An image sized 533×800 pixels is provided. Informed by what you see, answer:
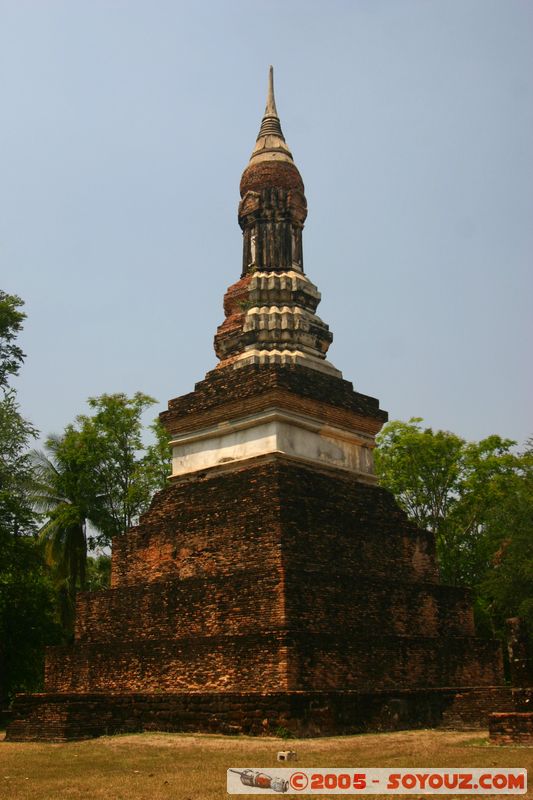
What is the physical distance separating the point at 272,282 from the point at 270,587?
23.6 ft

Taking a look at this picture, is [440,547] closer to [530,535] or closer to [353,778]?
[530,535]

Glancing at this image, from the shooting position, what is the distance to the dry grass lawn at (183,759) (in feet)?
27.8

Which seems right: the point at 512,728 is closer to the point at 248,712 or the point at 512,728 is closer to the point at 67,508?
the point at 248,712

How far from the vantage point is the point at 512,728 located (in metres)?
11.1

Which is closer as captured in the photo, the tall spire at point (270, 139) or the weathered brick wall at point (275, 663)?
the weathered brick wall at point (275, 663)

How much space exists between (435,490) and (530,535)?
32.1ft

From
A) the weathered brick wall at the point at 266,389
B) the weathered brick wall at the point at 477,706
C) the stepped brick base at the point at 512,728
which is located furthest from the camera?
the weathered brick wall at the point at 266,389

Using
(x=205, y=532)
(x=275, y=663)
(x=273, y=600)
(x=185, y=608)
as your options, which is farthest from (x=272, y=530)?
(x=275, y=663)

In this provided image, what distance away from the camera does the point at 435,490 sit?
29.1 meters

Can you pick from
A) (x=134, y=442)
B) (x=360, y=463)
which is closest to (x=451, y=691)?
(x=360, y=463)

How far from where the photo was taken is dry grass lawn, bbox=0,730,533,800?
8477mm

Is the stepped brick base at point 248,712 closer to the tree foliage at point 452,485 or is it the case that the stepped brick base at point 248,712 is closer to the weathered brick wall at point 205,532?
the weathered brick wall at point 205,532

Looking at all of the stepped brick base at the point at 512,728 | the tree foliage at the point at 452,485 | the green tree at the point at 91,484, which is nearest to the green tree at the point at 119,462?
the green tree at the point at 91,484

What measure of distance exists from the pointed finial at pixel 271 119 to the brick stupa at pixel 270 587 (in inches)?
155
